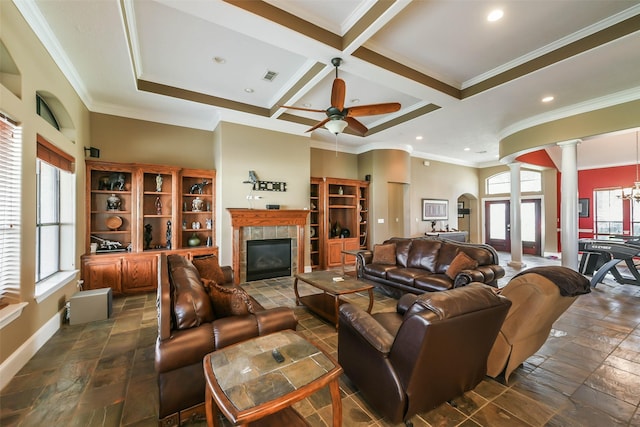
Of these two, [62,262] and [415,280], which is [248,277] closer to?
[62,262]

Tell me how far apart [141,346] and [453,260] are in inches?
169

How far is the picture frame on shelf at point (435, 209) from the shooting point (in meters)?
8.84

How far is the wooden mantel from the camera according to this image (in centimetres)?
516

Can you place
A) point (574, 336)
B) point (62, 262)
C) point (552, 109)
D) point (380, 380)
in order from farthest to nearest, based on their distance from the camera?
point (552, 109), point (62, 262), point (574, 336), point (380, 380)

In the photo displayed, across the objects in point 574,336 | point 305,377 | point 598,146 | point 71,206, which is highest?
point 598,146

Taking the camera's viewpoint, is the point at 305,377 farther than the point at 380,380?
No

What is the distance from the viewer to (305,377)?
1347 mm

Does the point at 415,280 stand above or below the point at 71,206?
below

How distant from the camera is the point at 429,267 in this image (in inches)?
174

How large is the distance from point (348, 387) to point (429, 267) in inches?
112

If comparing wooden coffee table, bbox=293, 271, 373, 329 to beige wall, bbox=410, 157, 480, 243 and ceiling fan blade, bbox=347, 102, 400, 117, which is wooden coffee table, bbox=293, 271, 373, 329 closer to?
ceiling fan blade, bbox=347, 102, 400, 117

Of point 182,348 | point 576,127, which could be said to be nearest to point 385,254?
point 182,348

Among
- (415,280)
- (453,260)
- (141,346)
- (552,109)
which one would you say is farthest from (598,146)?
(141,346)

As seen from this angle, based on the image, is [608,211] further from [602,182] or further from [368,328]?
[368,328]
